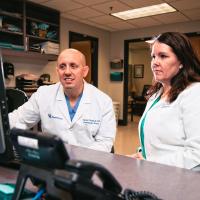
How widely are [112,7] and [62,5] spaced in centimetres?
94

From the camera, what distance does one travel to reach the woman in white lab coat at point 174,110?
1.27m

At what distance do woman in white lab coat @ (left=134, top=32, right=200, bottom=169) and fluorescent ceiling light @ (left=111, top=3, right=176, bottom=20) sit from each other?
3.53 metres

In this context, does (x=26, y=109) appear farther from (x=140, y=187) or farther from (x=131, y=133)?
(x=131, y=133)

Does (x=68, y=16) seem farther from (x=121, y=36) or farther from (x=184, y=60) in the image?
(x=184, y=60)

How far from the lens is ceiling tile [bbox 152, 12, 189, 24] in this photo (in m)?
5.33

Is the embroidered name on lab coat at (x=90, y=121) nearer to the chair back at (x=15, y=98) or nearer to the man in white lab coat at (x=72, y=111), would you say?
the man in white lab coat at (x=72, y=111)

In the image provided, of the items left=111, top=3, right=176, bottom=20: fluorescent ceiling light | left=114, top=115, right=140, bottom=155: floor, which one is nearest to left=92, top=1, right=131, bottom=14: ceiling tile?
left=111, top=3, right=176, bottom=20: fluorescent ceiling light

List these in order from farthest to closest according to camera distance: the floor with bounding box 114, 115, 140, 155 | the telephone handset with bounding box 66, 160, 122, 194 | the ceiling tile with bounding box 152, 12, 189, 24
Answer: the ceiling tile with bounding box 152, 12, 189, 24 < the floor with bounding box 114, 115, 140, 155 < the telephone handset with bounding box 66, 160, 122, 194

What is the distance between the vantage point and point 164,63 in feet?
4.79

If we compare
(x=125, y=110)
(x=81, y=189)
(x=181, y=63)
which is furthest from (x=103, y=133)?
(x=125, y=110)

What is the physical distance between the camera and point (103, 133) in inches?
68.6

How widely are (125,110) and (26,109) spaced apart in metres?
5.42

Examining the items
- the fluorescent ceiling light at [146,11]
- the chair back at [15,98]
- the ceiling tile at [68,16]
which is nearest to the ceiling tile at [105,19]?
the fluorescent ceiling light at [146,11]

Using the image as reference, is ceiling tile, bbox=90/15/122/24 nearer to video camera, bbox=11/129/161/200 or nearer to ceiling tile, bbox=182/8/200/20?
ceiling tile, bbox=182/8/200/20
